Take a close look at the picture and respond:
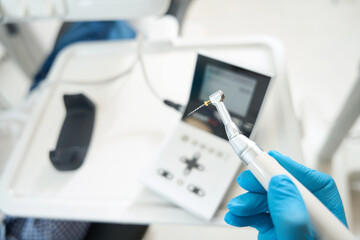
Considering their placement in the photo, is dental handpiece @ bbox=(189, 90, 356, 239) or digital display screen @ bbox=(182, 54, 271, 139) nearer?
dental handpiece @ bbox=(189, 90, 356, 239)

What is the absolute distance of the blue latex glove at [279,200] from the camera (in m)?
0.31

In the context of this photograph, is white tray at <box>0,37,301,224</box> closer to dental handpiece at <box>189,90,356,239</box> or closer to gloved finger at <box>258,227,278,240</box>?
gloved finger at <box>258,227,278,240</box>

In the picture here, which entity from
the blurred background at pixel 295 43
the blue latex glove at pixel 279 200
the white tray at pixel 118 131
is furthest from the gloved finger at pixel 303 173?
the blurred background at pixel 295 43

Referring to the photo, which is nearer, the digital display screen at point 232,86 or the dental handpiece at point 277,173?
the dental handpiece at point 277,173

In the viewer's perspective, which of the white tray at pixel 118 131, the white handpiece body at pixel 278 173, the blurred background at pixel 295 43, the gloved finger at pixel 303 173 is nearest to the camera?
the white handpiece body at pixel 278 173

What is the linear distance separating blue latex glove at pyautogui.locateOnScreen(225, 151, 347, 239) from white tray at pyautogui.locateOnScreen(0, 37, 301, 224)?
75mm

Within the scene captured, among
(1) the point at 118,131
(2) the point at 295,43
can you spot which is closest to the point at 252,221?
(1) the point at 118,131

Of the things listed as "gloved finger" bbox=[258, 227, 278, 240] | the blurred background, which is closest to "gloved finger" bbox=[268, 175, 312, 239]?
"gloved finger" bbox=[258, 227, 278, 240]

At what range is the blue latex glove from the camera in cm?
31

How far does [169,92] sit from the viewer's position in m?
0.66

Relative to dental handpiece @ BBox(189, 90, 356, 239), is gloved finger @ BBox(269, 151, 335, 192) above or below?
below

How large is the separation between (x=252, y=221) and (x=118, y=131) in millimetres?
332

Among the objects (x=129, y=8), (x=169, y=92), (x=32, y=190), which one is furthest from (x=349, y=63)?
(x=32, y=190)

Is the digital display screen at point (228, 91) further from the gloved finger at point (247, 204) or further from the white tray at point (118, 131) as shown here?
the gloved finger at point (247, 204)
